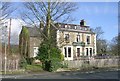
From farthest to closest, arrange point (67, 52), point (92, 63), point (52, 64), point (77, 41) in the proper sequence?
point (77, 41) < point (67, 52) < point (92, 63) < point (52, 64)

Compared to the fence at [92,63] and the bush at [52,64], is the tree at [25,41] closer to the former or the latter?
the fence at [92,63]

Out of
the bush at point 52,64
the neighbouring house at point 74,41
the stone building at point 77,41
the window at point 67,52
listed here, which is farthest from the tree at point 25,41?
the bush at point 52,64

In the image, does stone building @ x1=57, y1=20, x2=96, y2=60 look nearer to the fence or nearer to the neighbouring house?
the neighbouring house

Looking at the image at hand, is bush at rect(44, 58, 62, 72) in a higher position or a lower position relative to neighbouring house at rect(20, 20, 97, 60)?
lower

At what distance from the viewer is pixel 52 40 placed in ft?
118

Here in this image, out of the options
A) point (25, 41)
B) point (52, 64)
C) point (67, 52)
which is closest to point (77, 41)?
point (67, 52)

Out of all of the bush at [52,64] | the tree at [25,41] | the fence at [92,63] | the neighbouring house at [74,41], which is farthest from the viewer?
the tree at [25,41]

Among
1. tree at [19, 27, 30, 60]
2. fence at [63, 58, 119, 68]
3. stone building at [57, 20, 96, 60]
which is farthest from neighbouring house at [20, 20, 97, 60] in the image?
fence at [63, 58, 119, 68]

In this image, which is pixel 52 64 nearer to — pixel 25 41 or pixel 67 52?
pixel 67 52

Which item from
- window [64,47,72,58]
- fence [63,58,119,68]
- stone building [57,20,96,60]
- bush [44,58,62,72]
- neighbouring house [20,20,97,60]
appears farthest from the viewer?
neighbouring house [20,20,97,60]

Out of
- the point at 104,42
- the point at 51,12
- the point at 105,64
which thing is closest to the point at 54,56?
the point at 51,12

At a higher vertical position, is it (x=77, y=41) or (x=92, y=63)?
(x=77, y=41)

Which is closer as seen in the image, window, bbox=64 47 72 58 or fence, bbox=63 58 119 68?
fence, bbox=63 58 119 68

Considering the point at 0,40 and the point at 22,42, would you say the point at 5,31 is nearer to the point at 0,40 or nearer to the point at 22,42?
the point at 0,40
